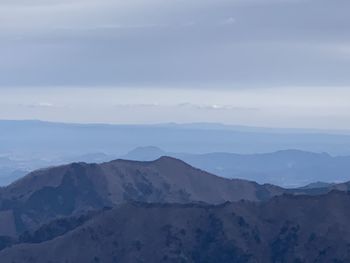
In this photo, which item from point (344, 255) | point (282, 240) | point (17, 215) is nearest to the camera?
point (344, 255)

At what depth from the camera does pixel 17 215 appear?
181 metres

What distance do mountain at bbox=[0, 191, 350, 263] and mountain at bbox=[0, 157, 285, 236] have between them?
39.0m

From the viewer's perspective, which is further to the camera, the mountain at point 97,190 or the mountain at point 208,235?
the mountain at point 97,190

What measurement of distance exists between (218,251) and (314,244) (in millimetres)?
13015

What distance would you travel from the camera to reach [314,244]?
427 ft

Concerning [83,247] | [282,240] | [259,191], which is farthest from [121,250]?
[259,191]

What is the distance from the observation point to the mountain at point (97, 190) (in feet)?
593

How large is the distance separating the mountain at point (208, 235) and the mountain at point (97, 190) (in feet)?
→ 128

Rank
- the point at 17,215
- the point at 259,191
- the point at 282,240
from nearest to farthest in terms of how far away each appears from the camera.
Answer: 1. the point at 282,240
2. the point at 17,215
3. the point at 259,191

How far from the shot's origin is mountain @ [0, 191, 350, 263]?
131 m

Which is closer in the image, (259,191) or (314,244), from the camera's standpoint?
(314,244)

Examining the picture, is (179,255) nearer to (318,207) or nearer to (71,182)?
(318,207)

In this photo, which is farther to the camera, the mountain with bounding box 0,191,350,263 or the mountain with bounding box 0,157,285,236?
the mountain with bounding box 0,157,285,236

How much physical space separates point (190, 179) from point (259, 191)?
13.2 m
